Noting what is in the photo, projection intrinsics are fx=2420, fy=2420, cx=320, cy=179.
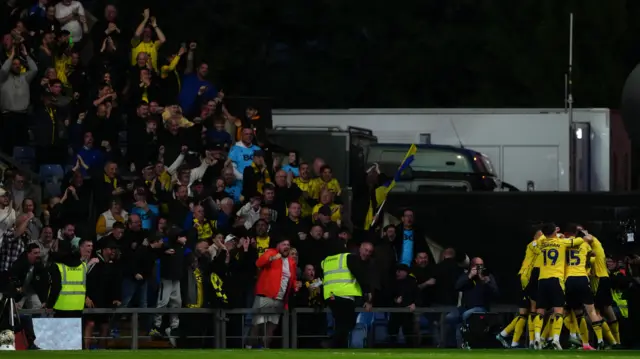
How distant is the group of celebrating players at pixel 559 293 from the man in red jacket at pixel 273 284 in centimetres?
330

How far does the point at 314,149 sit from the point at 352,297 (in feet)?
20.7

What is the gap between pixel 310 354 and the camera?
105 ft

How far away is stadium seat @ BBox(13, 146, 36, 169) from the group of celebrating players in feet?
28.5

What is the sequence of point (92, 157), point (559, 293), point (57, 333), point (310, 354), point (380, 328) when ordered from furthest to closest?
point (92, 157)
point (380, 328)
point (559, 293)
point (57, 333)
point (310, 354)

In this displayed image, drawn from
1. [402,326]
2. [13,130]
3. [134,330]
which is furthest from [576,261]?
[13,130]

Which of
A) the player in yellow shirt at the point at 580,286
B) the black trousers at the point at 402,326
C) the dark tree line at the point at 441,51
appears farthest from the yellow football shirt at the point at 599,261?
the dark tree line at the point at 441,51

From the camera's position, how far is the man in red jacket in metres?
36.3

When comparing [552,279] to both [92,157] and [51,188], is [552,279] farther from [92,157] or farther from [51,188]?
[51,188]

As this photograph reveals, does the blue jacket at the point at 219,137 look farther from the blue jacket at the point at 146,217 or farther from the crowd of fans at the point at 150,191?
the blue jacket at the point at 146,217

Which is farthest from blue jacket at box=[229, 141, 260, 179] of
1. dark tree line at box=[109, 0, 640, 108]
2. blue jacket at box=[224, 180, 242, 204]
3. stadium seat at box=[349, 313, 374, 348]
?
dark tree line at box=[109, 0, 640, 108]

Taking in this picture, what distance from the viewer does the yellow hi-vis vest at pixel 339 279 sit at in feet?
119

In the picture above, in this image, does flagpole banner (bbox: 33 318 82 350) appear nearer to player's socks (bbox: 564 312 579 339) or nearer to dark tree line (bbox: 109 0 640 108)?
player's socks (bbox: 564 312 579 339)

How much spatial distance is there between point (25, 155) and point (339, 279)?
6.72 m

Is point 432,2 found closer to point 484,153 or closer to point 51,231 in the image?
point 484,153
